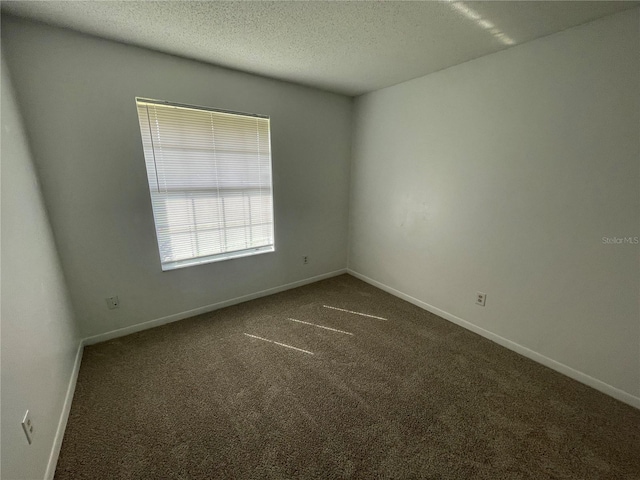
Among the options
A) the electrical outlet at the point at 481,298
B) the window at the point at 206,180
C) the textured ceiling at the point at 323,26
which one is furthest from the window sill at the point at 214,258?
the electrical outlet at the point at 481,298

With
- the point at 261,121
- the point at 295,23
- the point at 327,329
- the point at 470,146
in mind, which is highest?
the point at 295,23

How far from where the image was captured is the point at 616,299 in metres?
1.65

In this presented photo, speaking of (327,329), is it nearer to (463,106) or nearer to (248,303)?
(248,303)

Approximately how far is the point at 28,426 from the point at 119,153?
69.8 inches

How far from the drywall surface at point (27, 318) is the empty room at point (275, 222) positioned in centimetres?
2

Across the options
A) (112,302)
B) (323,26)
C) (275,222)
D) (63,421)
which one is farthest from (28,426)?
(323,26)

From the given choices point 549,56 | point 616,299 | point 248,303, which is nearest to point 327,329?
point 248,303

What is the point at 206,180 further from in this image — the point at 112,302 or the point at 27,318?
the point at 27,318

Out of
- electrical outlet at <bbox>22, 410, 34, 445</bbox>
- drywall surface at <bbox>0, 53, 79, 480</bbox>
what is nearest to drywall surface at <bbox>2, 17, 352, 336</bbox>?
drywall surface at <bbox>0, 53, 79, 480</bbox>

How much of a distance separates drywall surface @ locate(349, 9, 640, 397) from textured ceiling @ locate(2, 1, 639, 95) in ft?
0.81

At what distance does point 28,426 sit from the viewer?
1120 mm

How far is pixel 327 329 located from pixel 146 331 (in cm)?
167

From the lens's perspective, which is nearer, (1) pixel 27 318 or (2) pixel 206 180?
(1) pixel 27 318

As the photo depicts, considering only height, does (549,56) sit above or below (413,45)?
below
